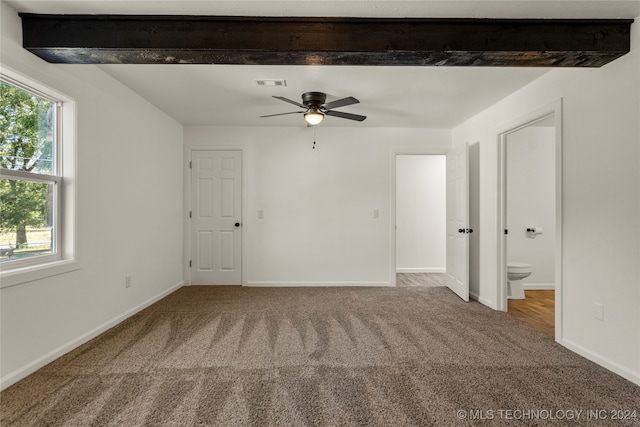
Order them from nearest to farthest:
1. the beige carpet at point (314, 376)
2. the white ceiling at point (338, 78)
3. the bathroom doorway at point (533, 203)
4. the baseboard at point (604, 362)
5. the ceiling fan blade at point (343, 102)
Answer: the beige carpet at point (314, 376) → the white ceiling at point (338, 78) → the baseboard at point (604, 362) → the ceiling fan blade at point (343, 102) → the bathroom doorway at point (533, 203)

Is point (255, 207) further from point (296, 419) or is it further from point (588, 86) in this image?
point (588, 86)

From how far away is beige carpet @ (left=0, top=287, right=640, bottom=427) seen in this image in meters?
1.68

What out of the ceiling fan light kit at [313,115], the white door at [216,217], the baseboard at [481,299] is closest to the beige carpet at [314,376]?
the baseboard at [481,299]

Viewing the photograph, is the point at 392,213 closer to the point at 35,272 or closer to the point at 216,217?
the point at 216,217

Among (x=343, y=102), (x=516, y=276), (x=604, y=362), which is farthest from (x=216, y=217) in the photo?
(x=604, y=362)

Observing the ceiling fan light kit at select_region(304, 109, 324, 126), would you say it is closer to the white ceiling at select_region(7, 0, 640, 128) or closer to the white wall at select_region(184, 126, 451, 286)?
the white ceiling at select_region(7, 0, 640, 128)

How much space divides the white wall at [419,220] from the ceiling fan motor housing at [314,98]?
2950 millimetres

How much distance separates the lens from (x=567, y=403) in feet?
5.84

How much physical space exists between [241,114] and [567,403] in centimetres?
406

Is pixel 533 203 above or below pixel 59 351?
above

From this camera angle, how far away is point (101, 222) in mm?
2771

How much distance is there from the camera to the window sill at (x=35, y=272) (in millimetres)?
1922

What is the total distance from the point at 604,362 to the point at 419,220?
364 cm

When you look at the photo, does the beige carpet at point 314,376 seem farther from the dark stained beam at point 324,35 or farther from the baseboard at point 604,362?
the dark stained beam at point 324,35
